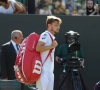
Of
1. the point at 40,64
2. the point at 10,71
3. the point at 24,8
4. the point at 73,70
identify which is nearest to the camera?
the point at 40,64

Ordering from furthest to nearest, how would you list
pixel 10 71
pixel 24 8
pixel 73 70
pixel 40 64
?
pixel 24 8 → pixel 73 70 → pixel 10 71 → pixel 40 64

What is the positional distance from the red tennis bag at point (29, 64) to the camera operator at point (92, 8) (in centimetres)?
424

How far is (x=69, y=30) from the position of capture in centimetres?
1064

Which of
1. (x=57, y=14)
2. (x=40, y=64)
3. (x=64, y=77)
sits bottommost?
(x=64, y=77)

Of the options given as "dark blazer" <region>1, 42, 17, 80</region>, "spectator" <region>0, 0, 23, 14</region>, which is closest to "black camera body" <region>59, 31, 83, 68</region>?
"spectator" <region>0, 0, 23, 14</region>

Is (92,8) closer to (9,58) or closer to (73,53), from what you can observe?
(73,53)

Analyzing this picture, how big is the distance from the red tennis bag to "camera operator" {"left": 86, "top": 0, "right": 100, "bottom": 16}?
4242mm

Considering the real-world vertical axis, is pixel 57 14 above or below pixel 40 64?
above

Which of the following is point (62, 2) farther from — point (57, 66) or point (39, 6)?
point (57, 66)

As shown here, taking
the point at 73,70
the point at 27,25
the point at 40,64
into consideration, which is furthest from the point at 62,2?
the point at 40,64

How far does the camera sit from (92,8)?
10.8 metres

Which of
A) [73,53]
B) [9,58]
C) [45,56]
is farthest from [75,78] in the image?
[45,56]

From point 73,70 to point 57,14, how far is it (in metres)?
1.66

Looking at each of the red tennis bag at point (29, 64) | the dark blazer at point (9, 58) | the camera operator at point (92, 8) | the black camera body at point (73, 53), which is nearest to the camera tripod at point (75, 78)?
the black camera body at point (73, 53)
